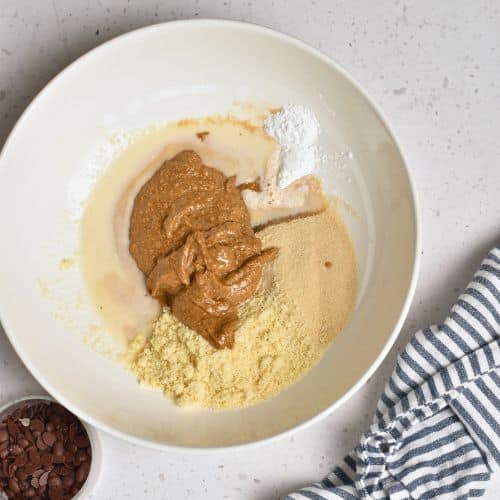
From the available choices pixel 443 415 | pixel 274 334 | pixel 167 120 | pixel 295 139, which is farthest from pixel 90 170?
pixel 443 415

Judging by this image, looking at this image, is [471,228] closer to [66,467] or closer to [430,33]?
[430,33]

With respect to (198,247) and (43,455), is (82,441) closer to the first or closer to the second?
(43,455)

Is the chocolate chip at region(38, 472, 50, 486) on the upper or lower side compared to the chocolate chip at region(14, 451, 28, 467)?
lower

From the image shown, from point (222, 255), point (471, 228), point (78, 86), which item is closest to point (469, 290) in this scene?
point (471, 228)

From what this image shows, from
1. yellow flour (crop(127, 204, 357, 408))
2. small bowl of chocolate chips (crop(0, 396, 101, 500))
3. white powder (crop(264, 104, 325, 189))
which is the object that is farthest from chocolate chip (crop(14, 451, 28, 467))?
white powder (crop(264, 104, 325, 189))

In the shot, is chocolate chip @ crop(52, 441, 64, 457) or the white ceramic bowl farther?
chocolate chip @ crop(52, 441, 64, 457)

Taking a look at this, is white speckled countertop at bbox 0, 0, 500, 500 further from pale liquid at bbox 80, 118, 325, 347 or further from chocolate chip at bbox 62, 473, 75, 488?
pale liquid at bbox 80, 118, 325, 347
